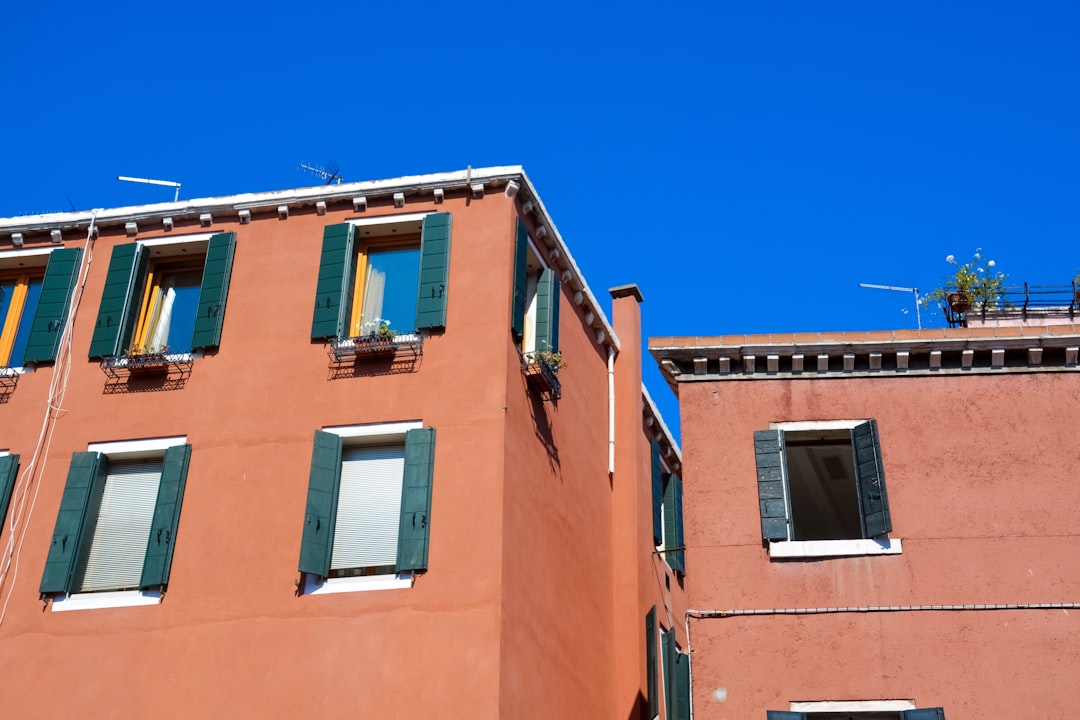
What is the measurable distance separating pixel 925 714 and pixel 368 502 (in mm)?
6899

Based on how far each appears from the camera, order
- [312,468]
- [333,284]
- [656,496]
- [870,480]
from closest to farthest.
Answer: [870,480], [312,468], [333,284], [656,496]

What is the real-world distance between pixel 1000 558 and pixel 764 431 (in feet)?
10.3

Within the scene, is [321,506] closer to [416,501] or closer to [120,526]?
[416,501]

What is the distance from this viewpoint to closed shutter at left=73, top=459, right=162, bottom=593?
15.6 metres

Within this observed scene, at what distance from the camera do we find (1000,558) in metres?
14.6

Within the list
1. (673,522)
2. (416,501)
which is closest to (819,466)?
(673,522)

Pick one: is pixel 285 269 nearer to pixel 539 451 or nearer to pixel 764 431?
pixel 539 451

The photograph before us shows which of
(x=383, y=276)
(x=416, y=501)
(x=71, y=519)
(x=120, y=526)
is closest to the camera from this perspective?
(x=416, y=501)

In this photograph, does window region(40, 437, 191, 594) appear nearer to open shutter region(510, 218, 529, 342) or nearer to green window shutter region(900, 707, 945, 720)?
open shutter region(510, 218, 529, 342)

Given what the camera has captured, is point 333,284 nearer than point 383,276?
Yes

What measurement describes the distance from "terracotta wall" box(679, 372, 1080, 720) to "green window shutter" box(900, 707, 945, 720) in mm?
91

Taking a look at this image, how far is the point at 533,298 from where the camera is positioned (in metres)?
17.5

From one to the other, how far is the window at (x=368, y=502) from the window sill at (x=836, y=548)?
4.27m

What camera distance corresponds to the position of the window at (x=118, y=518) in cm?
1536
